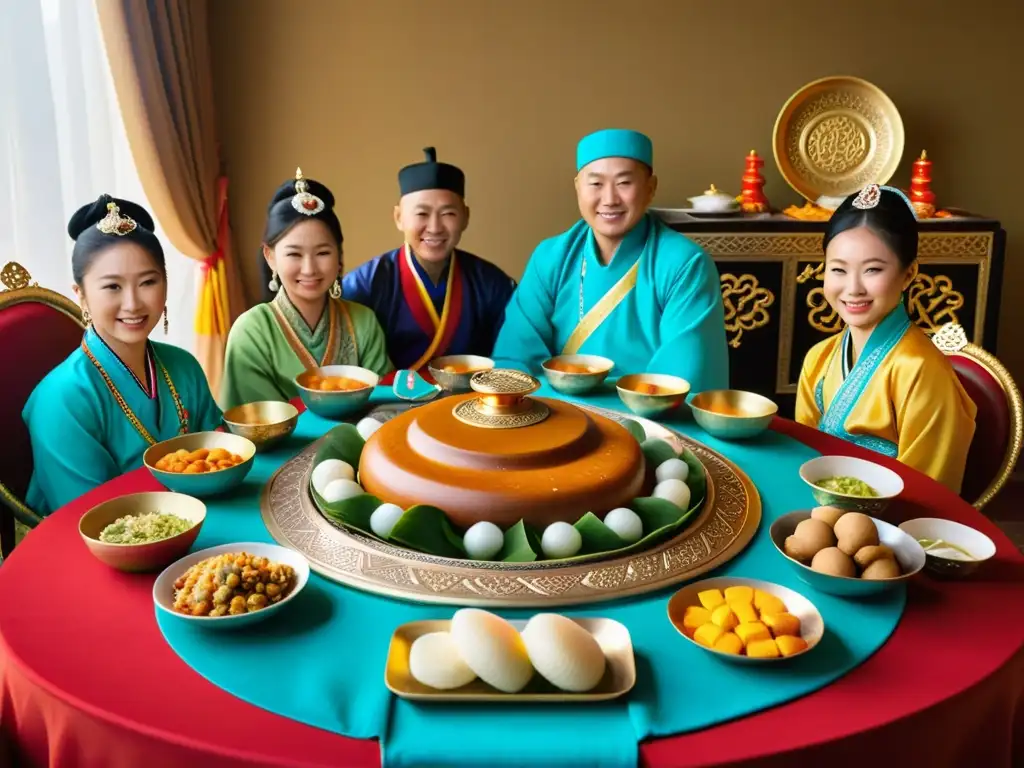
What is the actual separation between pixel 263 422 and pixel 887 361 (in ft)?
5.08

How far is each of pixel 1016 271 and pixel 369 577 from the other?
16.3 ft

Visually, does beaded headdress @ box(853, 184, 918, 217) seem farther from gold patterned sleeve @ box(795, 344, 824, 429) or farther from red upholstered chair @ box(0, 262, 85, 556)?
red upholstered chair @ box(0, 262, 85, 556)

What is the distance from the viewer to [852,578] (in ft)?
3.92

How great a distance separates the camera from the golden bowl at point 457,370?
224cm

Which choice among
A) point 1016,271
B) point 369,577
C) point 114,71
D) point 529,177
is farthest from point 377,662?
point 1016,271

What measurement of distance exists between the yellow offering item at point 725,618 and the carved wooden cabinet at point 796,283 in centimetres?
339

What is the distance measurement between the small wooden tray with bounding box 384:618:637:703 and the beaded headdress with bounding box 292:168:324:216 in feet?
5.32

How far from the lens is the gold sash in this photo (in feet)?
9.66

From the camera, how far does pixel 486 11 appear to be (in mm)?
4551

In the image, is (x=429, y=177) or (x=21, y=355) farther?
(x=429, y=177)

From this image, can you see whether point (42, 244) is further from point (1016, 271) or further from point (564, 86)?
point (1016, 271)

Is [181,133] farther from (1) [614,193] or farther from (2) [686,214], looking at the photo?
(2) [686,214]

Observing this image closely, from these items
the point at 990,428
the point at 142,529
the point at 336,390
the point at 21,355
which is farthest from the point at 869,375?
the point at 21,355

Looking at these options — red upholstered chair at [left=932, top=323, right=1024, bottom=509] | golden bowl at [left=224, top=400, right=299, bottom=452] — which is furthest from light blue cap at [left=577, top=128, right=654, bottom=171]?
golden bowl at [left=224, top=400, right=299, bottom=452]
